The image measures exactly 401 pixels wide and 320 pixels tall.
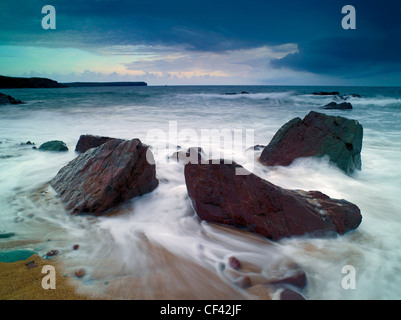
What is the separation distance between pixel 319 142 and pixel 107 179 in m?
4.26

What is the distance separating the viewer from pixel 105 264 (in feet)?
7.80

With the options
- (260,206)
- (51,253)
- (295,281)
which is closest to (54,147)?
(51,253)

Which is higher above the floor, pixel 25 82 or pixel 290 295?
pixel 25 82

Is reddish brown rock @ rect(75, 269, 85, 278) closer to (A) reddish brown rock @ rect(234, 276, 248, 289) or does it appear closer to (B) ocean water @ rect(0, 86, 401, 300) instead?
(B) ocean water @ rect(0, 86, 401, 300)

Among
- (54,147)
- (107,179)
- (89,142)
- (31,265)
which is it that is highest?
(89,142)

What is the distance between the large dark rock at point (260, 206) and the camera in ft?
9.30

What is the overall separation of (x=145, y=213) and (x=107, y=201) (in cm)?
54

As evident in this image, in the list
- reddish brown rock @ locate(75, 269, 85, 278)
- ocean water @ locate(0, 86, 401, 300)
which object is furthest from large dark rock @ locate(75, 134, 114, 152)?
reddish brown rock @ locate(75, 269, 85, 278)

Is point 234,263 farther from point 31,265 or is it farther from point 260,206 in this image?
point 31,265

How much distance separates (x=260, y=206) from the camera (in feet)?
9.51

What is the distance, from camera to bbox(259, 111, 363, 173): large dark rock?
5039mm

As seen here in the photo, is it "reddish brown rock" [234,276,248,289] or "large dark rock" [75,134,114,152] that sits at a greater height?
"large dark rock" [75,134,114,152]

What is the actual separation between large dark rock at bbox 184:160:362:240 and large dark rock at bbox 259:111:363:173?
2.08 meters
